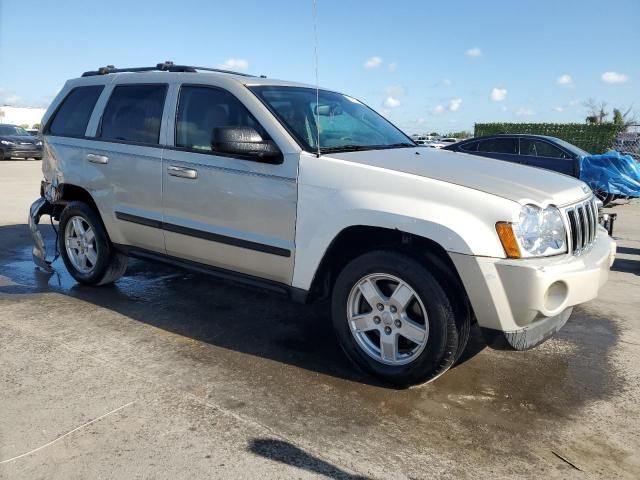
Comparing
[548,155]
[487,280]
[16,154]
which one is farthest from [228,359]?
[16,154]

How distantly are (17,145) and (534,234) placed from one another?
23609 millimetres

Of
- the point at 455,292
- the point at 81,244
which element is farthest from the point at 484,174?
the point at 81,244

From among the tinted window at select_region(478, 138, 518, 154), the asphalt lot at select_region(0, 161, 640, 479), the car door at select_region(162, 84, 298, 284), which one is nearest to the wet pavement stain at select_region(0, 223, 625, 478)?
the asphalt lot at select_region(0, 161, 640, 479)

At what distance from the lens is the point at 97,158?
4.84 metres

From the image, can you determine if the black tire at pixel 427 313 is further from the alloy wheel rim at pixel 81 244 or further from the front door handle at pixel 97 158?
the alloy wheel rim at pixel 81 244

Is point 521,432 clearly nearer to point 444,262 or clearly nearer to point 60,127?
point 444,262

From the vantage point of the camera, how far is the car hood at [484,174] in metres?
3.18

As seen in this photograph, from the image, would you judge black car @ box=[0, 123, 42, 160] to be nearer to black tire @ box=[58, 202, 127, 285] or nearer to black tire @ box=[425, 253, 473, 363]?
black tire @ box=[58, 202, 127, 285]

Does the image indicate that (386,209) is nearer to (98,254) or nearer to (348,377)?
(348,377)

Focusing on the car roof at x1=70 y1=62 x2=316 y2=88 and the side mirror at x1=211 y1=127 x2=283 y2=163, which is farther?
the car roof at x1=70 y1=62 x2=316 y2=88

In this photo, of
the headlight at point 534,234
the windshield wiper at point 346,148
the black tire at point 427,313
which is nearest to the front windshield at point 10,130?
the windshield wiper at point 346,148

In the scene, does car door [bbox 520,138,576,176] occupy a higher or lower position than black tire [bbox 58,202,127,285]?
higher

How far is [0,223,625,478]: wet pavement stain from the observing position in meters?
2.97

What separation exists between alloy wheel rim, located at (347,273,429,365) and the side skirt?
415 mm
